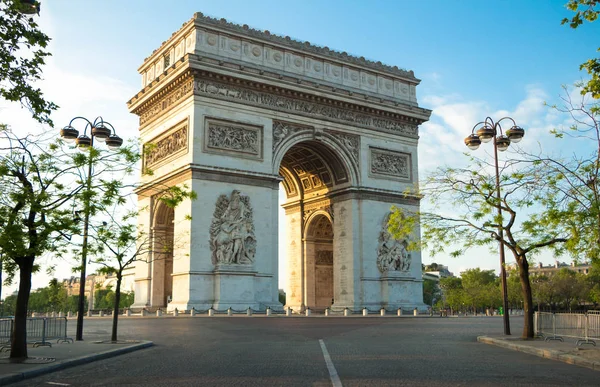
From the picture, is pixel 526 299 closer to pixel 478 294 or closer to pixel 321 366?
pixel 321 366

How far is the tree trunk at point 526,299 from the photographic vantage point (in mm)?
18266

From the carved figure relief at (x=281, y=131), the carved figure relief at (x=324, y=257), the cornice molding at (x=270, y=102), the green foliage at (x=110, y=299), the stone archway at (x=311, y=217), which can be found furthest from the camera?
the green foliage at (x=110, y=299)

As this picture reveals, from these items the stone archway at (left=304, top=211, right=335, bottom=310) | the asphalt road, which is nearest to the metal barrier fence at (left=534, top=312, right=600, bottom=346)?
the asphalt road

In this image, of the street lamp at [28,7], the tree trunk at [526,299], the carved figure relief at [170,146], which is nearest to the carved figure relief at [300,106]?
the carved figure relief at [170,146]

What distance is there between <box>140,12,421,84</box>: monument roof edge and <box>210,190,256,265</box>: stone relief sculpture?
9.89 m

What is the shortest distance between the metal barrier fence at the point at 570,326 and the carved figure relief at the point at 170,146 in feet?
72.6

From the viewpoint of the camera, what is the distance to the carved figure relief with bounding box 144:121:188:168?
3603cm

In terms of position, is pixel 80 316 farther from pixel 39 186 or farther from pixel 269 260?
pixel 269 260

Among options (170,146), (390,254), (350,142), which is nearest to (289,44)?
(350,142)

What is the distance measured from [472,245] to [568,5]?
9679 millimetres

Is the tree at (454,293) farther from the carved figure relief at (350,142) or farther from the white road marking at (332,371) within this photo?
the white road marking at (332,371)

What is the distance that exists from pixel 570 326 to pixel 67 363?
43.9 ft

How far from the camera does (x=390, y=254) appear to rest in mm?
40688

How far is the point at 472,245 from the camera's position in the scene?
19391 mm
